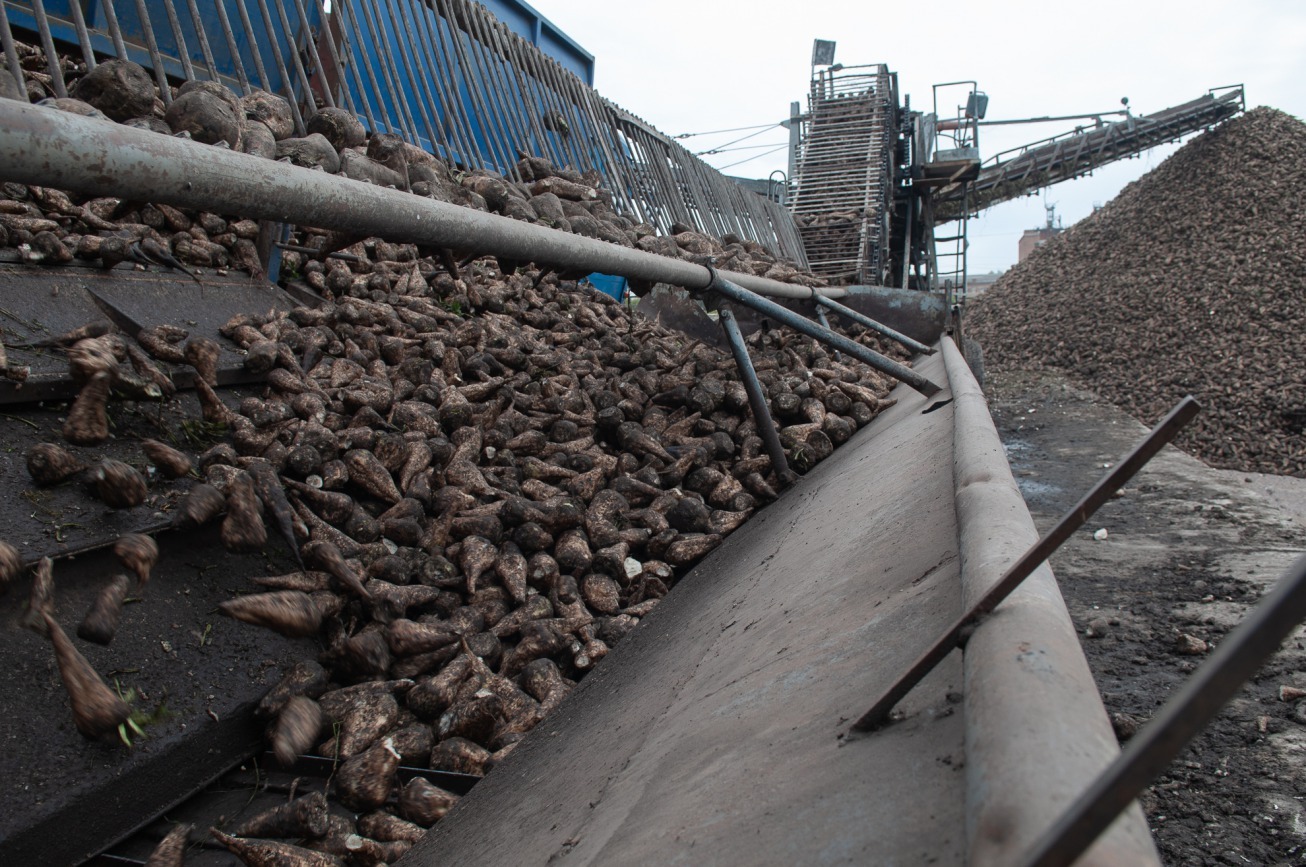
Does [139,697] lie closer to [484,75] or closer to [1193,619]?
[1193,619]

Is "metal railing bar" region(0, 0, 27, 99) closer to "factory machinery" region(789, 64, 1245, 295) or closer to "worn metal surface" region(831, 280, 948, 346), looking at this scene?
"worn metal surface" region(831, 280, 948, 346)

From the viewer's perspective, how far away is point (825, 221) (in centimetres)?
1254

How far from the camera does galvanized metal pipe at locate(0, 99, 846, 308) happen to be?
1097 mm

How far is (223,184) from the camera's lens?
136 centimetres

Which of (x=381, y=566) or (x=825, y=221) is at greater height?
(x=825, y=221)

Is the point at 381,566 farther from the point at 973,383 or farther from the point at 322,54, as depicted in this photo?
the point at 322,54

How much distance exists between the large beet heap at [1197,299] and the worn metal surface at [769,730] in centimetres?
766

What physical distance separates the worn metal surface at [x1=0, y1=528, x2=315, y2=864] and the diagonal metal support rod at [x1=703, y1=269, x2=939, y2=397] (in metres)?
1.90

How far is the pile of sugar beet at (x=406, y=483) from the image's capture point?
1.66 metres

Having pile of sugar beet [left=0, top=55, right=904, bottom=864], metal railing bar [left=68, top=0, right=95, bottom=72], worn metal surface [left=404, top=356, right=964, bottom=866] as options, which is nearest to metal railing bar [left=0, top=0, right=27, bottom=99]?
metal railing bar [left=68, top=0, right=95, bottom=72]

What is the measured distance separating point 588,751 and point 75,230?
8.24 ft

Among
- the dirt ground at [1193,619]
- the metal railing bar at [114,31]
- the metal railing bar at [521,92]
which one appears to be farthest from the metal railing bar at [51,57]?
the dirt ground at [1193,619]

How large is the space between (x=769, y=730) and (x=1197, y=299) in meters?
13.6

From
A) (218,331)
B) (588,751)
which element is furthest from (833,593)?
(218,331)
